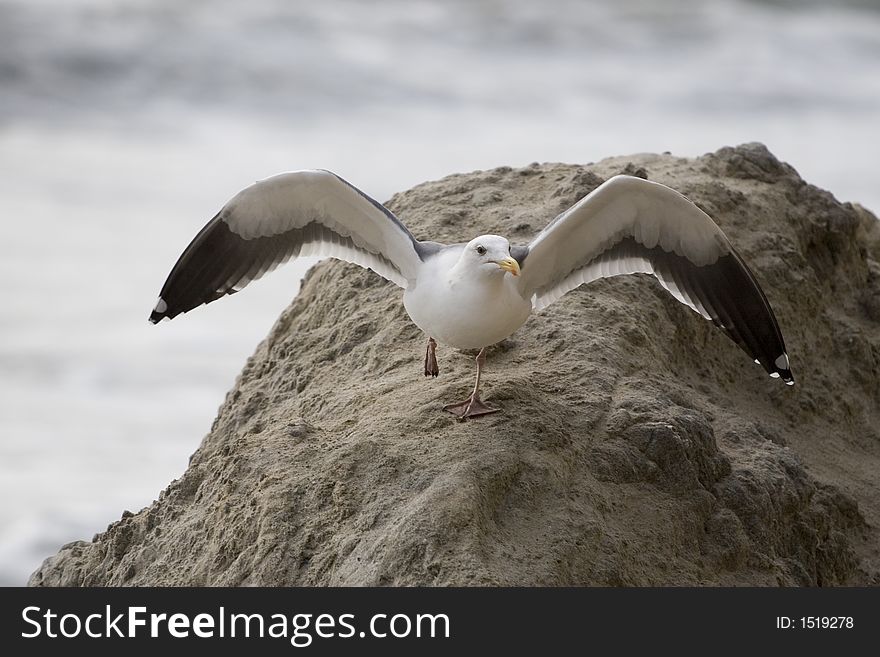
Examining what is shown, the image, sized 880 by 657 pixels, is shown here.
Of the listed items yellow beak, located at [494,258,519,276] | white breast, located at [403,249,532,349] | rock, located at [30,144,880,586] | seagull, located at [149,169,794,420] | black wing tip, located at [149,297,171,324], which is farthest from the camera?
black wing tip, located at [149,297,171,324]

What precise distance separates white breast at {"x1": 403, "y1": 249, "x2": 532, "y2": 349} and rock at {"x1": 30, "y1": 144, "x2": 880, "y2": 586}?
0.27m

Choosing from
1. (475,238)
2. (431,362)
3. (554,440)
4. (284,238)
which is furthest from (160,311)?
(554,440)

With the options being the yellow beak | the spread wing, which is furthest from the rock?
the yellow beak

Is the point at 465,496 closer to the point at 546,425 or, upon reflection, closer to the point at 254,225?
the point at 546,425

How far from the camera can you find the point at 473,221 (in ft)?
20.0

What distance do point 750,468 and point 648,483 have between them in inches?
19.9

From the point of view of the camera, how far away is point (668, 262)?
5.52 metres

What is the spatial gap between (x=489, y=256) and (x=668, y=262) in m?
1.03

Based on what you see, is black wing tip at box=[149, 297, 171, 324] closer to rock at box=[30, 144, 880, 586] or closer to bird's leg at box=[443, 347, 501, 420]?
rock at box=[30, 144, 880, 586]

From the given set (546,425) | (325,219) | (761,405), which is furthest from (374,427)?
(761,405)

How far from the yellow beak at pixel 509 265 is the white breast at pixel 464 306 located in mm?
84

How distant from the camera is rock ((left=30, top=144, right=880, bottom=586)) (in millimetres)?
4527

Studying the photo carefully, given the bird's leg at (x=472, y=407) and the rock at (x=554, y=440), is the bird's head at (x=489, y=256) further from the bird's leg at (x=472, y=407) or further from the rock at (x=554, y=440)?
the rock at (x=554, y=440)

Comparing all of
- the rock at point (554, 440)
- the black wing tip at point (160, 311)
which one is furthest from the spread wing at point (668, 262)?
the black wing tip at point (160, 311)
